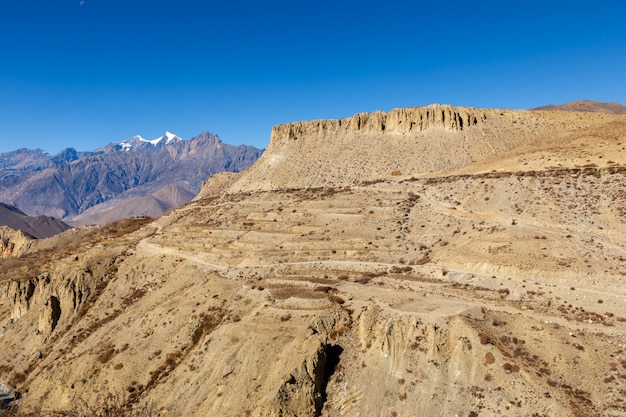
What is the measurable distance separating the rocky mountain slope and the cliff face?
1687cm

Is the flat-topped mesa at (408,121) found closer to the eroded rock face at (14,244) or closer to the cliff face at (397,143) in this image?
the cliff face at (397,143)

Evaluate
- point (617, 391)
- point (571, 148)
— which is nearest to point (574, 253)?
point (617, 391)

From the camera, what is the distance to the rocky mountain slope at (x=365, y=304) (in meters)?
25.0

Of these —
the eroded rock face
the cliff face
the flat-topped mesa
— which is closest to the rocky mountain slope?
the cliff face

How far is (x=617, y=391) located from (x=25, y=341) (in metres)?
63.2

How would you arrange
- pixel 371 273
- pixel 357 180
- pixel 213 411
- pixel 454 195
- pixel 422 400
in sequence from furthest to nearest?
pixel 357 180
pixel 454 195
pixel 371 273
pixel 213 411
pixel 422 400

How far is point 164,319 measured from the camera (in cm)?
4012

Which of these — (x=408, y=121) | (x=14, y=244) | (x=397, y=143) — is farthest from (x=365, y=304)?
(x=14, y=244)

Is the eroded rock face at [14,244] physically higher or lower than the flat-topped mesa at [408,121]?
lower

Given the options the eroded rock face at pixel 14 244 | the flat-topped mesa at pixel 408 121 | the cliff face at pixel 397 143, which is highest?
the flat-topped mesa at pixel 408 121

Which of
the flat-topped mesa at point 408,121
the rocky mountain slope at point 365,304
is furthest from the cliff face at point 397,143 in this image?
the rocky mountain slope at point 365,304

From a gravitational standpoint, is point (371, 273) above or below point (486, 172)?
below

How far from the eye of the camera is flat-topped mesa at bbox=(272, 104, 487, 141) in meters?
103

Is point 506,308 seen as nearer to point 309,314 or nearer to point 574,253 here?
point 574,253
